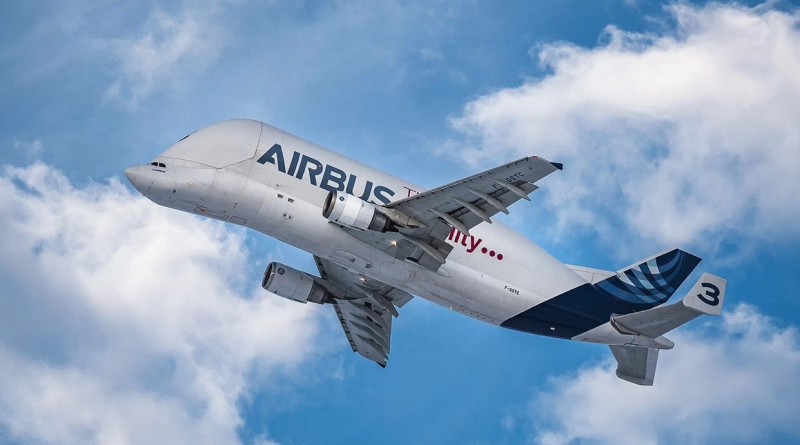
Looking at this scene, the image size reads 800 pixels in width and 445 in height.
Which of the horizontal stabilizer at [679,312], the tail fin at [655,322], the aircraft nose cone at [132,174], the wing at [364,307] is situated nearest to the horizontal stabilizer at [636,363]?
the tail fin at [655,322]

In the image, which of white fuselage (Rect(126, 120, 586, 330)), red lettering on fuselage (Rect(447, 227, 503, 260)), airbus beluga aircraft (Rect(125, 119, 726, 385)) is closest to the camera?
airbus beluga aircraft (Rect(125, 119, 726, 385))

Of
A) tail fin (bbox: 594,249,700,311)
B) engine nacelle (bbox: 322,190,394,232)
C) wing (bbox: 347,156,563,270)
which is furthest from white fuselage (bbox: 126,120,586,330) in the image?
tail fin (bbox: 594,249,700,311)

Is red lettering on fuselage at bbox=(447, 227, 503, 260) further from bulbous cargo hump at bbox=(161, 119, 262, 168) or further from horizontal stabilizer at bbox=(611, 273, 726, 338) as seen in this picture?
bulbous cargo hump at bbox=(161, 119, 262, 168)

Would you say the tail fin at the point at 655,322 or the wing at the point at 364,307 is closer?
the tail fin at the point at 655,322

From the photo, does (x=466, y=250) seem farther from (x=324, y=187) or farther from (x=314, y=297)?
(x=314, y=297)

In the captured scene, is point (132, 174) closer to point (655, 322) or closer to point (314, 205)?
point (314, 205)

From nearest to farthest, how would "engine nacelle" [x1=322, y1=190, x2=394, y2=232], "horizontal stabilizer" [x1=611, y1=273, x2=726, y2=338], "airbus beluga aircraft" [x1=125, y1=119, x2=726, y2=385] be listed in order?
1. "engine nacelle" [x1=322, y1=190, x2=394, y2=232]
2. "airbus beluga aircraft" [x1=125, y1=119, x2=726, y2=385]
3. "horizontal stabilizer" [x1=611, y1=273, x2=726, y2=338]

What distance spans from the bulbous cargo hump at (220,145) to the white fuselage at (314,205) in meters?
0.05

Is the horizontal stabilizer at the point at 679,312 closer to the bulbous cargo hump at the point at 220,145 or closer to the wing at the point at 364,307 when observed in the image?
the wing at the point at 364,307

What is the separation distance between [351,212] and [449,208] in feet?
16.7

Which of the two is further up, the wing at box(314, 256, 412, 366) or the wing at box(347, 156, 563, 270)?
the wing at box(347, 156, 563, 270)

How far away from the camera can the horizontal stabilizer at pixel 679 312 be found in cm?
5531

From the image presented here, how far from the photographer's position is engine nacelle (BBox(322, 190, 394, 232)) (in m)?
50.0

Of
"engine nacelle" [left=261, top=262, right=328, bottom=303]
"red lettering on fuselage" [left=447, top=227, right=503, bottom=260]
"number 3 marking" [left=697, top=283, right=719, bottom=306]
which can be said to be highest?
"number 3 marking" [left=697, top=283, right=719, bottom=306]
